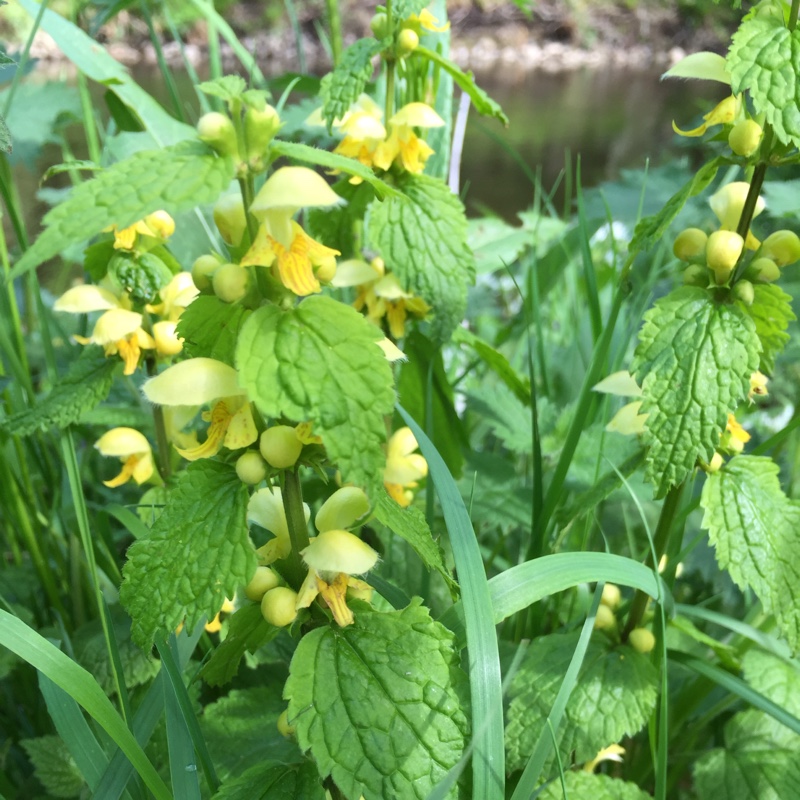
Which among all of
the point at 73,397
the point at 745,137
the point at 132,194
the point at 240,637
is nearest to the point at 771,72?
the point at 745,137

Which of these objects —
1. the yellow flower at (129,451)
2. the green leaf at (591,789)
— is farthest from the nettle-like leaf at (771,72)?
the yellow flower at (129,451)

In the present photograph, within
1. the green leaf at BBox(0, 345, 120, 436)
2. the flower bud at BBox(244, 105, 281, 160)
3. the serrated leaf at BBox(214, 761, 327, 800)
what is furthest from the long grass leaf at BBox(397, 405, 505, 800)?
the green leaf at BBox(0, 345, 120, 436)

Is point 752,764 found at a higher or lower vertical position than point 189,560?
lower

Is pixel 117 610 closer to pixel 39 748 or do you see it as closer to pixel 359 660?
pixel 39 748

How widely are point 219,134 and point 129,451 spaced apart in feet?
1.93

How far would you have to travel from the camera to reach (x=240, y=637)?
654mm

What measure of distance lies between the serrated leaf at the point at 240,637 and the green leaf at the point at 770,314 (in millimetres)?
553

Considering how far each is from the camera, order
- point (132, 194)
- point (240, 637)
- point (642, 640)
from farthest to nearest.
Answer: point (642, 640) < point (240, 637) < point (132, 194)

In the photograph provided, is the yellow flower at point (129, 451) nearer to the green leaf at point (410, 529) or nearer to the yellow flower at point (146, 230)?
the yellow flower at point (146, 230)

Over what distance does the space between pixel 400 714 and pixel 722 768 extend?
0.56m

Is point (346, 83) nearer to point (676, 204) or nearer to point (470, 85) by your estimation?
point (470, 85)

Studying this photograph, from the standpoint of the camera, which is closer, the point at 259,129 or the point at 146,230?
the point at 259,129

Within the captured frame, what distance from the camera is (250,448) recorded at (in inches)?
22.5

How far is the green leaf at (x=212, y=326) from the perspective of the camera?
1.85 feet
